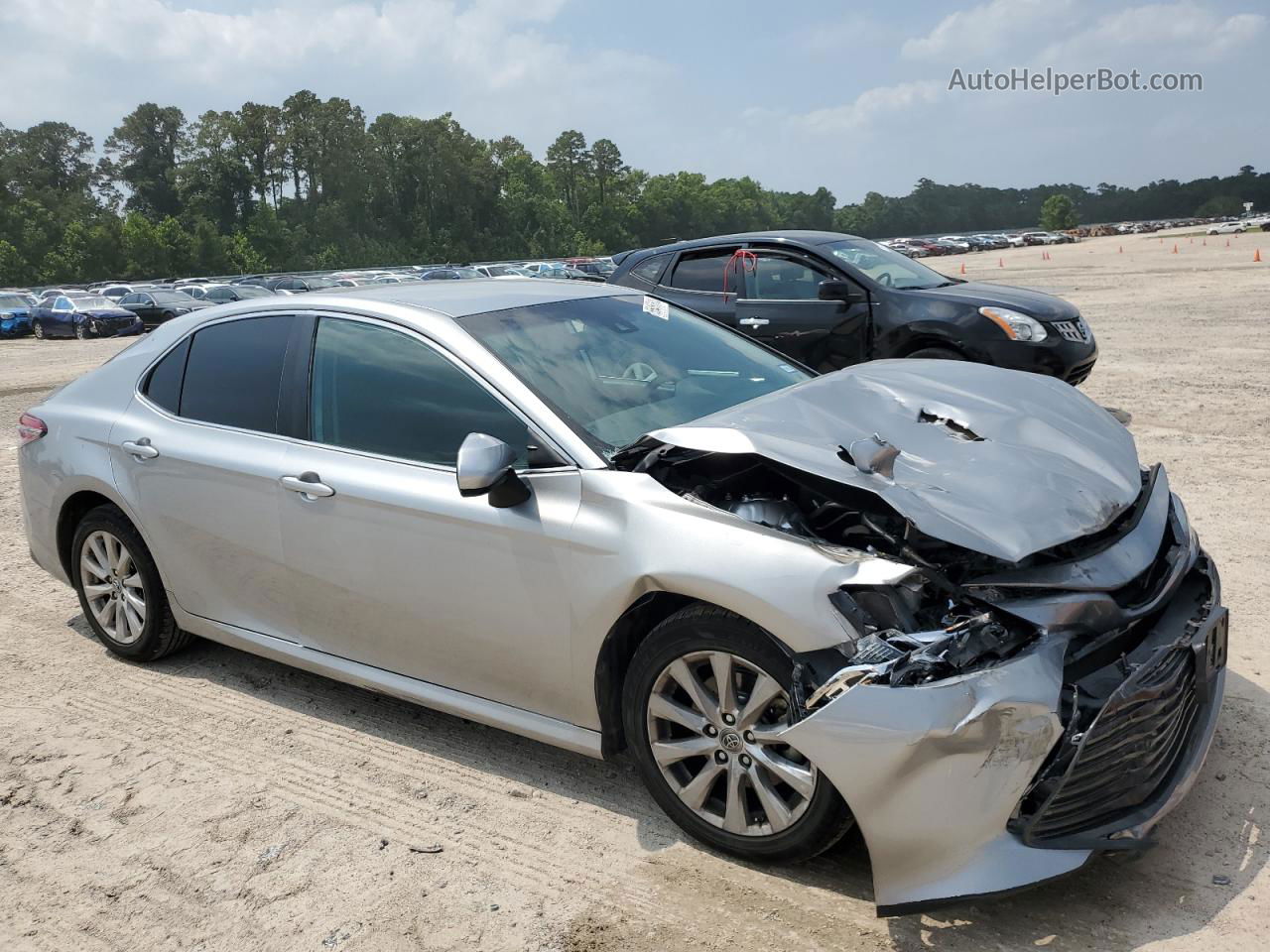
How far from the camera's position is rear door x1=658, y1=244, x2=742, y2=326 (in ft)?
30.5

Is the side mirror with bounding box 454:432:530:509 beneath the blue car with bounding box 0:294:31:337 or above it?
beneath

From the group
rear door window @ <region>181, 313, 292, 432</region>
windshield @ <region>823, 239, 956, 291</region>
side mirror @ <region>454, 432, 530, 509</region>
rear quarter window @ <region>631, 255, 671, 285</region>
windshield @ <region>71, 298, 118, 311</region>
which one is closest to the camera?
side mirror @ <region>454, 432, 530, 509</region>

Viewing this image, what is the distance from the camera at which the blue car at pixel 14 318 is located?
114ft

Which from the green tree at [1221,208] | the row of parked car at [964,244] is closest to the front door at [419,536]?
the row of parked car at [964,244]

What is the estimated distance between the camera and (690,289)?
9508 mm

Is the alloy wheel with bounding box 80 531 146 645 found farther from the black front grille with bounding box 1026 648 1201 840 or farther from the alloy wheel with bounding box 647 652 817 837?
the black front grille with bounding box 1026 648 1201 840

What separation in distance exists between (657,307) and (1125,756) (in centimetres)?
256

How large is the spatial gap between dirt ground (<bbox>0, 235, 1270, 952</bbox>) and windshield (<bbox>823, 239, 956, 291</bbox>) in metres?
4.39

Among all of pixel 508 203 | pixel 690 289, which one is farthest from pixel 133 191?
pixel 690 289

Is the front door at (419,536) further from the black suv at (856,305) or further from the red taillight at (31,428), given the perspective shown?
the black suv at (856,305)

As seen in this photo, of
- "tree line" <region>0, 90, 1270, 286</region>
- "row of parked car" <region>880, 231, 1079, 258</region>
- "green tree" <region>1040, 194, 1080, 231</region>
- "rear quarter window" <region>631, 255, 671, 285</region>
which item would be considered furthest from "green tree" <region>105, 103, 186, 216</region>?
"green tree" <region>1040, 194, 1080, 231</region>

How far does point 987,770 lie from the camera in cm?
251

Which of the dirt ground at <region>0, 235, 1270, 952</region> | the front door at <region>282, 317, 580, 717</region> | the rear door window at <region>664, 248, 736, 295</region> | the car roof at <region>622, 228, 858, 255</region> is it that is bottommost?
the dirt ground at <region>0, 235, 1270, 952</region>

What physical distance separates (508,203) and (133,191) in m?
38.4
